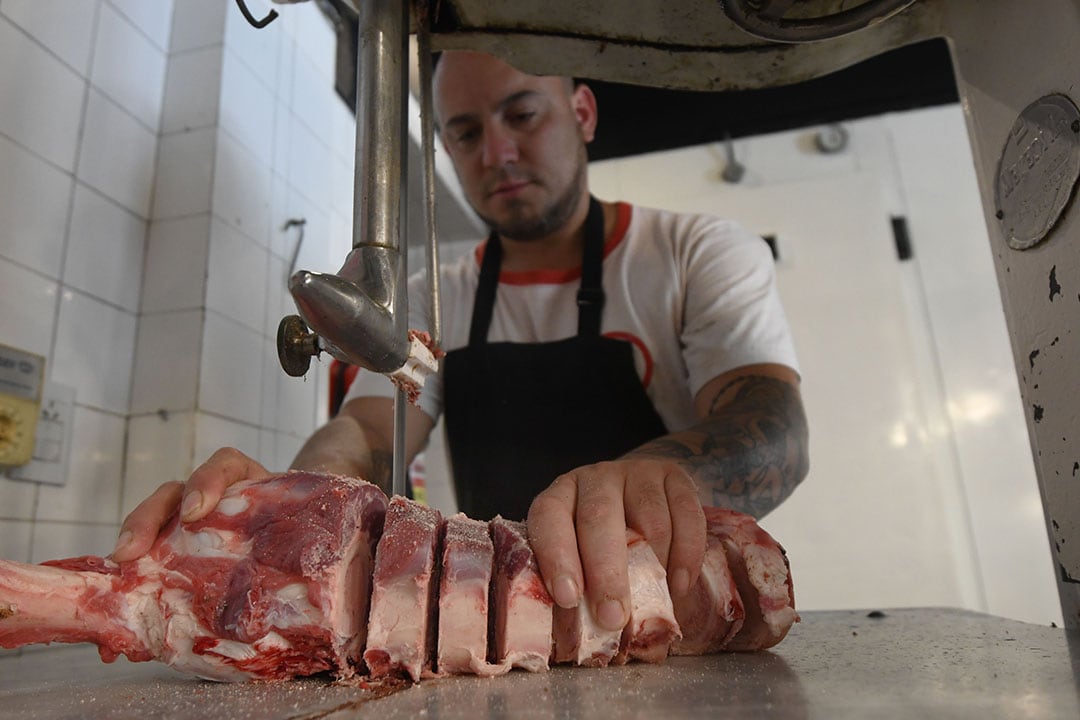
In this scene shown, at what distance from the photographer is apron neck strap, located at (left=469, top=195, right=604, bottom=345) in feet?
4.74

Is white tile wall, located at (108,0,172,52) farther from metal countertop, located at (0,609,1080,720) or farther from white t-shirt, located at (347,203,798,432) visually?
metal countertop, located at (0,609,1080,720)

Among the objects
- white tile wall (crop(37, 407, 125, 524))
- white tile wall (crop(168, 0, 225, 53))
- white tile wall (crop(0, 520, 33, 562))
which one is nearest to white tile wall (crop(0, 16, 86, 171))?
white tile wall (crop(168, 0, 225, 53))

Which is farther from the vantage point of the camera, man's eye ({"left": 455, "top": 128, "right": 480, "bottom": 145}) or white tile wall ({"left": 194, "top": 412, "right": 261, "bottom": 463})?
man's eye ({"left": 455, "top": 128, "right": 480, "bottom": 145})

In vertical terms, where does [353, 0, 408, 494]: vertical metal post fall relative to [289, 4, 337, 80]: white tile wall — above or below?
below

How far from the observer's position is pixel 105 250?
52.8 inches

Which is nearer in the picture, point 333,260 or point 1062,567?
point 1062,567

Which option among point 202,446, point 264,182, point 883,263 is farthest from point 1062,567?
point 883,263

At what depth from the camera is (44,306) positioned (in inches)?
47.0

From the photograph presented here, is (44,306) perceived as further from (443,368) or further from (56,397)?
(443,368)

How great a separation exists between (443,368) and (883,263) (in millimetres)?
1936

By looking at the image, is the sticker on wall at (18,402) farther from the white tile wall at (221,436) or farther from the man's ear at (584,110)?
the man's ear at (584,110)

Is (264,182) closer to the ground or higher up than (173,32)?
closer to the ground

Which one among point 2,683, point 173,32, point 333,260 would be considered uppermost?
point 173,32

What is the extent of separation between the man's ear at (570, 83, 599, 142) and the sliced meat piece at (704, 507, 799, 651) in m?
1.02
